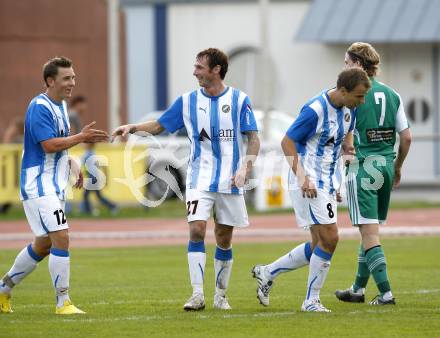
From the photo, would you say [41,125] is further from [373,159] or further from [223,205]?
[373,159]

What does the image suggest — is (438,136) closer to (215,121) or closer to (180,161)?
(180,161)

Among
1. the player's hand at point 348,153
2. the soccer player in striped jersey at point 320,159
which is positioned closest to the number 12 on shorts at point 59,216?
the soccer player in striped jersey at point 320,159

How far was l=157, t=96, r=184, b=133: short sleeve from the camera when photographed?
10.9 metres

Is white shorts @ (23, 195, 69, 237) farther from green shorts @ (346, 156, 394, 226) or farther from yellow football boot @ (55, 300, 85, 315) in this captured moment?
green shorts @ (346, 156, 394, 226)

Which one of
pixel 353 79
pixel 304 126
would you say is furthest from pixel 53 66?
pixel 353 79

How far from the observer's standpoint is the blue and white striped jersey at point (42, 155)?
34.0 ft

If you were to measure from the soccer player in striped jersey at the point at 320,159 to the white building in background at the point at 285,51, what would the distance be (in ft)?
66.6

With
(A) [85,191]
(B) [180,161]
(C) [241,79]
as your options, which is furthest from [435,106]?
(A) [85,191]

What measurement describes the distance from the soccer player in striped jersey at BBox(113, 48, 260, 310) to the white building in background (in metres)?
20.3

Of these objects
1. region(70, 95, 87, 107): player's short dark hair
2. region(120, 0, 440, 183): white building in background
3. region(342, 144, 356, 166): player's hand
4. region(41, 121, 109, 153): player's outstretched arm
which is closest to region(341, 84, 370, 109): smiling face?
region(342, 144, 356, 166): player's hand

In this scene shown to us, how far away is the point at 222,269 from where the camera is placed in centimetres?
1093

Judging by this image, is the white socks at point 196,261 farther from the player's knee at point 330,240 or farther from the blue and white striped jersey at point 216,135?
the player's knee at point 330,240

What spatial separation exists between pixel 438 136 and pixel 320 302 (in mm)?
20379

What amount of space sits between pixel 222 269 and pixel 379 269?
1399 millimetres
